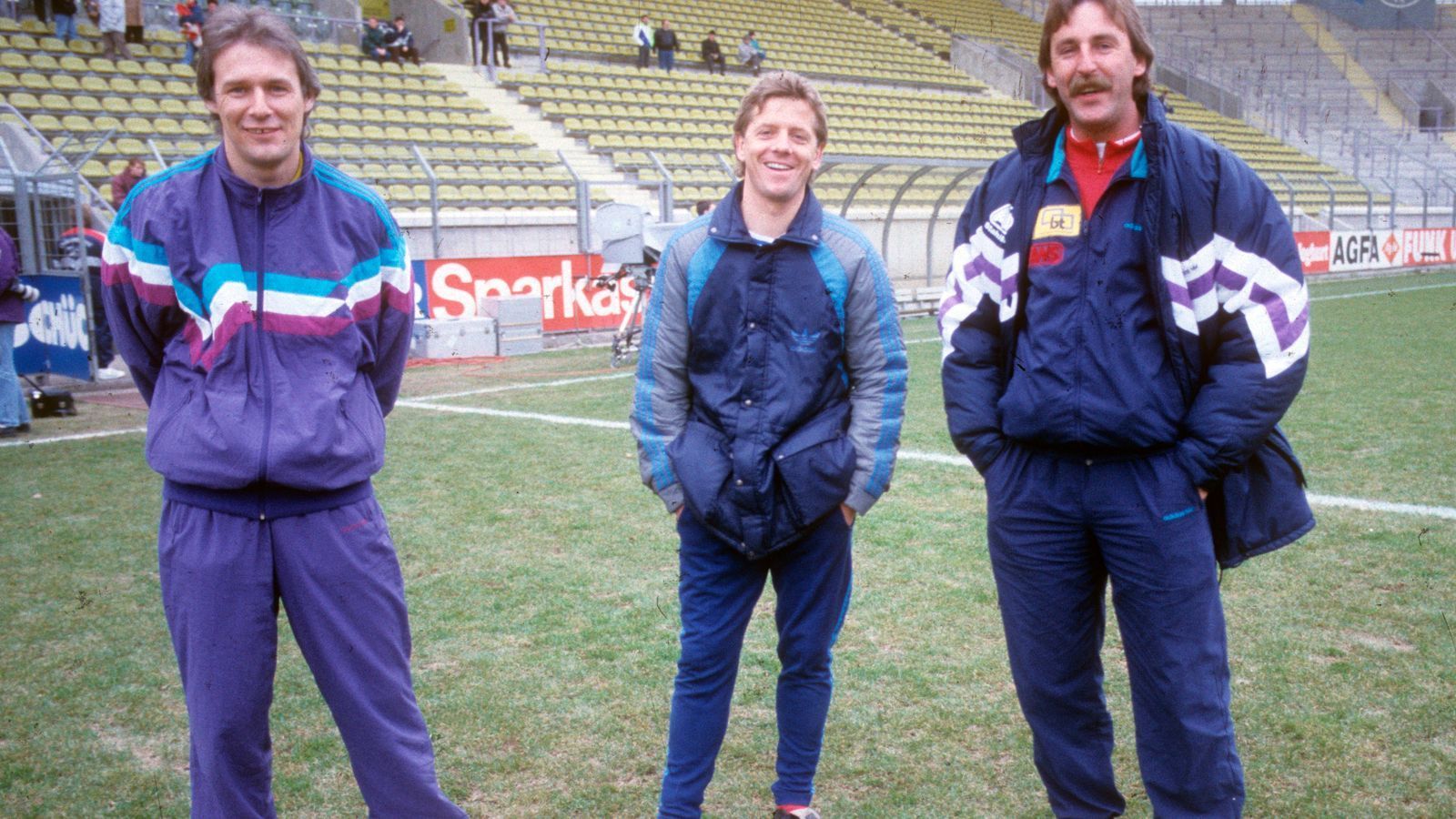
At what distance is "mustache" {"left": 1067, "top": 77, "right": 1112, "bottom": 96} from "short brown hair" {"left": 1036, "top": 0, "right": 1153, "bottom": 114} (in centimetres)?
10

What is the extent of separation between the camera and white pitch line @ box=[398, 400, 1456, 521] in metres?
6.15

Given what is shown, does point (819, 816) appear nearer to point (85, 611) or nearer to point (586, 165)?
point (85, 611)

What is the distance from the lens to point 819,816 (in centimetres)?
329

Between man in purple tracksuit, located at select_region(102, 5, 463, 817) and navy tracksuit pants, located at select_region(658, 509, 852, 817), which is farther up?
man in purple tracksuit, located at select_region(102, 5, 463, 817)

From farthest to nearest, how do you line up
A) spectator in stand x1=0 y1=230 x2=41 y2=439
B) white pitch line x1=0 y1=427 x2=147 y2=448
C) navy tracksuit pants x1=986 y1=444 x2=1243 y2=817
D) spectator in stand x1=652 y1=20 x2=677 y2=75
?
spectator in stand x1=652 y1=20 x2=677 y2=75 < white pitch line x1=0 y1=427 x2=147 y2=448 < spectator in stand x1=0 y1=230 x2=41 y2=439 < navy tracksuit pants x1=986 y1=444 x2=1243 y2=817

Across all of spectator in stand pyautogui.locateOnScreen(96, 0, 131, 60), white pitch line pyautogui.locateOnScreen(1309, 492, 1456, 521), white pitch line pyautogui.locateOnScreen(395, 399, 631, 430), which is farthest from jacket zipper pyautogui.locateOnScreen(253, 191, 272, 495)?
spectator in stand pyautogui.locateOnScreen(96, 0, 131, 60)

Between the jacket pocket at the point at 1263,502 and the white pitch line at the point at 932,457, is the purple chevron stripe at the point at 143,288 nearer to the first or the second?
the jacket pocket at the point at 1263,502

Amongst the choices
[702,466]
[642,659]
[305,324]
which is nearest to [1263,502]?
[702,466]

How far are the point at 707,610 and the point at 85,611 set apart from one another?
11.2ft

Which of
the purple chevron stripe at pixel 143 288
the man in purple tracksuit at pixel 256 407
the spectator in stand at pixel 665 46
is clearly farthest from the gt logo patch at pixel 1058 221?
the spectator in stand at pixel 665 46

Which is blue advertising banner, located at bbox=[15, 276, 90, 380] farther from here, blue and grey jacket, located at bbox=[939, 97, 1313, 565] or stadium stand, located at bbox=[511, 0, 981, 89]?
stadium stand, located at bbox=[511, 0, 981, 89]

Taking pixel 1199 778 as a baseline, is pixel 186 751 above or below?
below

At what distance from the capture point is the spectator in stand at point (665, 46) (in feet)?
85.0

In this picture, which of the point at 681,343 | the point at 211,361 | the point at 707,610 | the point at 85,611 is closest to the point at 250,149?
the point at 211,361
